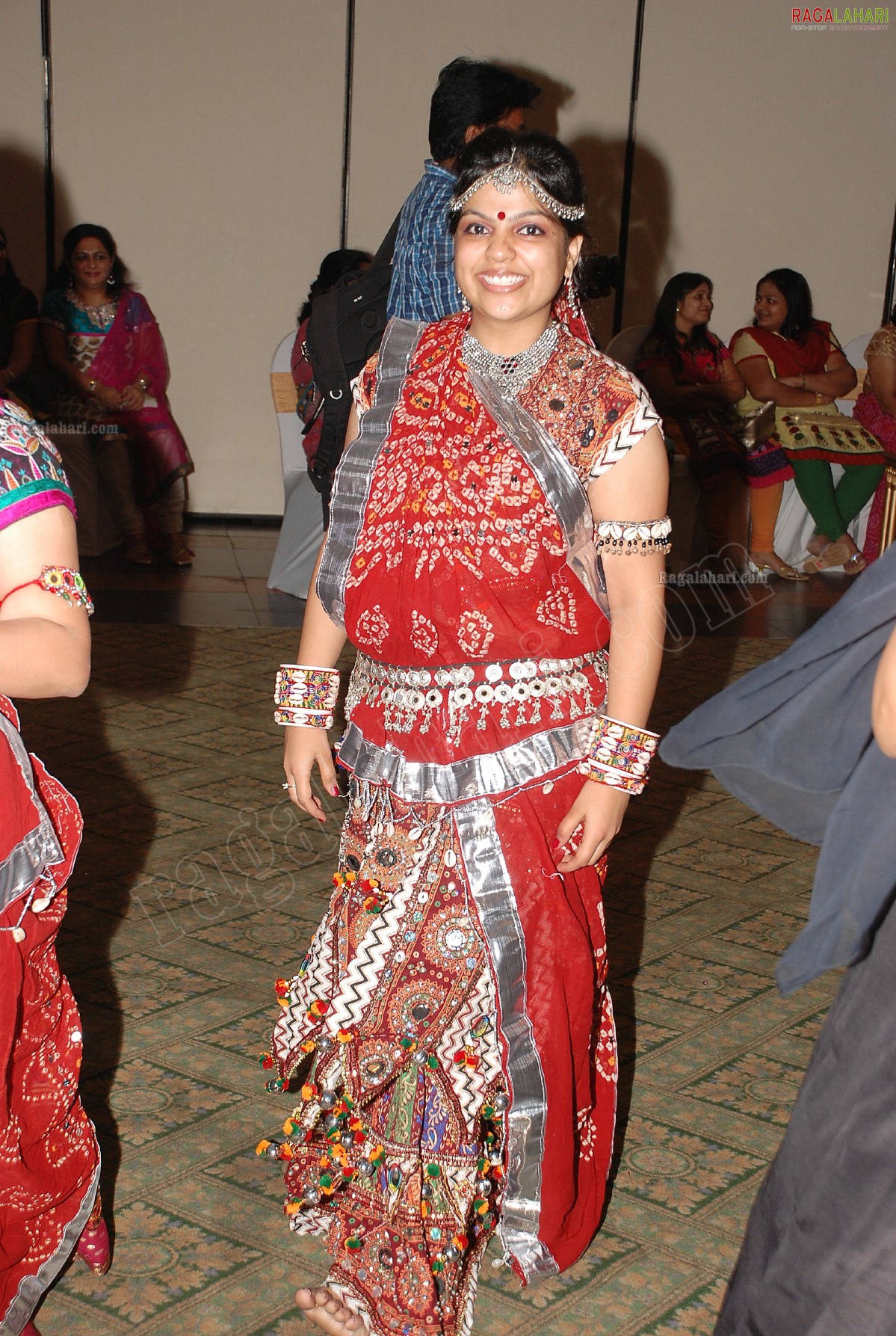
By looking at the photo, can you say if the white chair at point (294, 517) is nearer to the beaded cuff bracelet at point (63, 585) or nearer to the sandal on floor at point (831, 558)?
the sandal on floor at point (831, 558)

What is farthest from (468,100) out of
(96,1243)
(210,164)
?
(210,164)

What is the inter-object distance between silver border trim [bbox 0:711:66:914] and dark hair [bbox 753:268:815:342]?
6512mm

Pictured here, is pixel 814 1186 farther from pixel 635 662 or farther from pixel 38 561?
pixel 38 561

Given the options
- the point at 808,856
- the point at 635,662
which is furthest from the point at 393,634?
the point at 808,856

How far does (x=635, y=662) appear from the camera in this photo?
1.71 metres

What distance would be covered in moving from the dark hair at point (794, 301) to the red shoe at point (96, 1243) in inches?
254

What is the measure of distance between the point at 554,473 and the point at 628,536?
12 cm

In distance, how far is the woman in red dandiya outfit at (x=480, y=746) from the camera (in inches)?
66.4

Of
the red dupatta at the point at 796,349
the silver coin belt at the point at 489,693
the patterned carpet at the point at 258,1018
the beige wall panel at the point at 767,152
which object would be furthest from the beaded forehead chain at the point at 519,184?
the beige wall panel at the point at 767,152

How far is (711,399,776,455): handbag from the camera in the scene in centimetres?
709

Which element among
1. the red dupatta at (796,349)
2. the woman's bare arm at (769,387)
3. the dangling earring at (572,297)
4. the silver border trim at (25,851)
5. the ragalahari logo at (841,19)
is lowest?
the woman's bare arm at (769,387)

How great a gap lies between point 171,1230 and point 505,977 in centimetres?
70

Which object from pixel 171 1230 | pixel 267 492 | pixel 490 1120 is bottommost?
pixel 267 492

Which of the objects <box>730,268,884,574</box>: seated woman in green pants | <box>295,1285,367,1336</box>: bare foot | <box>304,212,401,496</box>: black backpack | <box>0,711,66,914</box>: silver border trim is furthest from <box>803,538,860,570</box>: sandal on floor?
<box>0,711,66,914</box>: silver border trim
